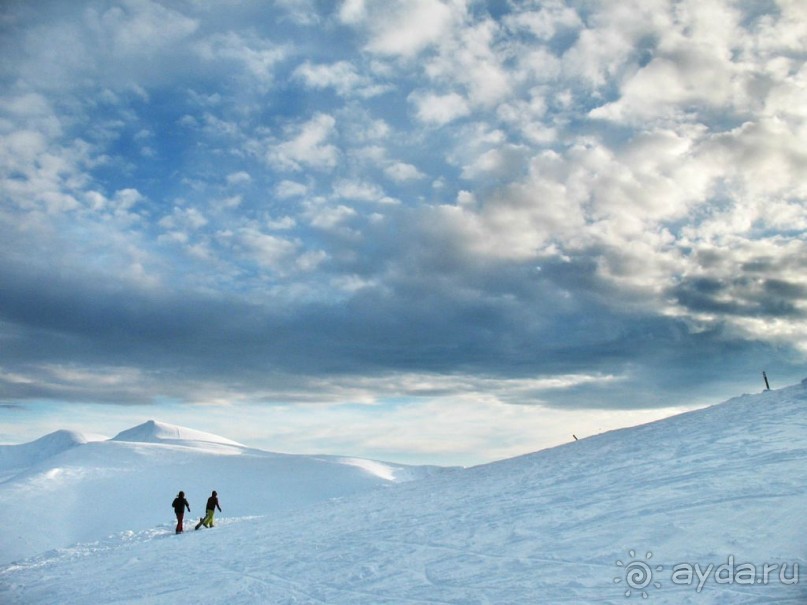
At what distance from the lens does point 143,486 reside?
5384 cm

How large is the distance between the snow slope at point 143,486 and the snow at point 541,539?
19.6 meters

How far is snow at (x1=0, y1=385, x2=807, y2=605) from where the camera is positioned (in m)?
9.04

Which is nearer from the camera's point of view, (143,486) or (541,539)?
(541,539)

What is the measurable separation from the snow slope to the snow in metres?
19.6

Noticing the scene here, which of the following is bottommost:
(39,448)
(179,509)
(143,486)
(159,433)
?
(179,509)

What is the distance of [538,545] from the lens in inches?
452

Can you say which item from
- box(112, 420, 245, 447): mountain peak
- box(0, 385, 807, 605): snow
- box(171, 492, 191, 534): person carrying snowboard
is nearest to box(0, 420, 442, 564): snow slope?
box(171, 492, 191, 534): person carrying snowboard

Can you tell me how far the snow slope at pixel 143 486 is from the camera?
43.3m

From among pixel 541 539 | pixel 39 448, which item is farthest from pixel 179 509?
pixel 39 448

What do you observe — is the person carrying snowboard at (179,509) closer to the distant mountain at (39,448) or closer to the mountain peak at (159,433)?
the mountain peak at (159,433)

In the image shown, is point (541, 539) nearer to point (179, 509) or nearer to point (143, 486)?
point (179, 509)

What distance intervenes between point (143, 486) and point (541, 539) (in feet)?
169

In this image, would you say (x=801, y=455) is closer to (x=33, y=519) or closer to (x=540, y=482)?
(x=540, y=482)

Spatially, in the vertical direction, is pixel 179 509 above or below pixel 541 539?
above
